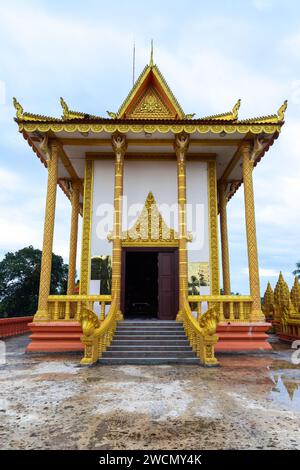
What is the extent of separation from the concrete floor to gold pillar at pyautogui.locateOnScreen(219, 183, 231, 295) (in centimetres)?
630

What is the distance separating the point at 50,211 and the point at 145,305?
322 inches

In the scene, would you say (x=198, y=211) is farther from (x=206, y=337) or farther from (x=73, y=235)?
(x=73, y=235)

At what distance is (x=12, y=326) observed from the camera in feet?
42.9

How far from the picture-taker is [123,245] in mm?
10438

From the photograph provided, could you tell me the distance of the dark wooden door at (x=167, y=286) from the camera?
392 inches

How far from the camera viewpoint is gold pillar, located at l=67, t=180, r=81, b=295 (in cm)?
1288

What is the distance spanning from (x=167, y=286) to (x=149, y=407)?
6216 millimetres

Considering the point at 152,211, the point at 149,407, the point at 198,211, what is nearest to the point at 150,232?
the point at 152,211

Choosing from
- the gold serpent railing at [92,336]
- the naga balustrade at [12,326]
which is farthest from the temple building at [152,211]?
the naga balustrade at [12,326]

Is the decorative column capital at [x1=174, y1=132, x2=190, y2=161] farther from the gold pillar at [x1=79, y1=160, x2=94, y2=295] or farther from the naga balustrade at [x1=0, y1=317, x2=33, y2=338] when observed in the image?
the naga balustrade at [x1=0, y1=317, x2=33, y2=338]

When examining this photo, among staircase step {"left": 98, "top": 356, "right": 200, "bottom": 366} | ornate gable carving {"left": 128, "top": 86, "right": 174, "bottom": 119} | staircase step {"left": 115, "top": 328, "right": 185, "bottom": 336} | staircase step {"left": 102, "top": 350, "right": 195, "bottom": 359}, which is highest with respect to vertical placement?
ornate gable carving {"left": 128, "top": 86, "right": 174, "bottom": 119}

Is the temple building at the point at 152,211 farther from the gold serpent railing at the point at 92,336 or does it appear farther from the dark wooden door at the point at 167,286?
the gold serpent railing at the point at 92,336

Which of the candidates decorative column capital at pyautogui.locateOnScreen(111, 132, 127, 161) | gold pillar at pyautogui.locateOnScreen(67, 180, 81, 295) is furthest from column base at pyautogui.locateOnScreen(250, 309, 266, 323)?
gold pillar at pyautogui.locateOnScreen(67, 180, 81, 295)

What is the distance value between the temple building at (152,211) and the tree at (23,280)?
21.7 m
